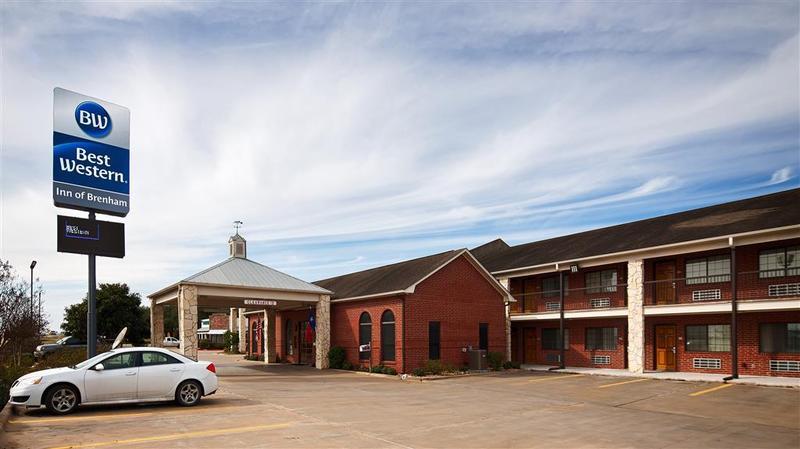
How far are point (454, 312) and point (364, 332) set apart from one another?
4.48 metres

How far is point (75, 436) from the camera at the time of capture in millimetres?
10812

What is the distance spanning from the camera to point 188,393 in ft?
48.5

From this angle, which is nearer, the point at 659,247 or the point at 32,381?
the point at 32,381

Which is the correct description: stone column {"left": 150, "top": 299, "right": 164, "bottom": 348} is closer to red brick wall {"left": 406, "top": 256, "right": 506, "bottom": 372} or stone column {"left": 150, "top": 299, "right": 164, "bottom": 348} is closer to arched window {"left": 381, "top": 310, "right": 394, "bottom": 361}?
arched window {"left": 381, "top": 310, "right": 394, "bottom": 361}

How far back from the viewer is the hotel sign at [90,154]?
18.7 metres

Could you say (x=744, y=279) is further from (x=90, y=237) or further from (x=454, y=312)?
(x=90, y=237)

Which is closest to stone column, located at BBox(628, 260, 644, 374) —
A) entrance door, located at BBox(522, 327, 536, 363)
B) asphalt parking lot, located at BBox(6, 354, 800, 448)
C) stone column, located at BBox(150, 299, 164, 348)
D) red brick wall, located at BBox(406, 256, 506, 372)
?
asphalt parking lot, located at BBox(6, 354, 800, 448)

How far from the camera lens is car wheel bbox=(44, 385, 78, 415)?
1303 centimetres

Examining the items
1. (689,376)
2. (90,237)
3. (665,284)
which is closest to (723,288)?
(665,284)

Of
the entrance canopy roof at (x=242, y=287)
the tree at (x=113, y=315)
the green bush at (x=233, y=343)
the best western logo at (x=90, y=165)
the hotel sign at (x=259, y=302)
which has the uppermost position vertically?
the best western logo at (x=90, y=165)

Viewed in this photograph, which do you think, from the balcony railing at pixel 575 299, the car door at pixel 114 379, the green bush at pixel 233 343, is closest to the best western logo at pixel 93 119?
the car door at pixel 114 379

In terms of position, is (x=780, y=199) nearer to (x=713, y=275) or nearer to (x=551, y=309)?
(x=713, y=275)

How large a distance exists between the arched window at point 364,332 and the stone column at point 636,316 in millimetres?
11572

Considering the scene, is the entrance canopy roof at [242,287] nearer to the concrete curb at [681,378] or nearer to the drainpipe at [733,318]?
the concrete curb at [681,378]
